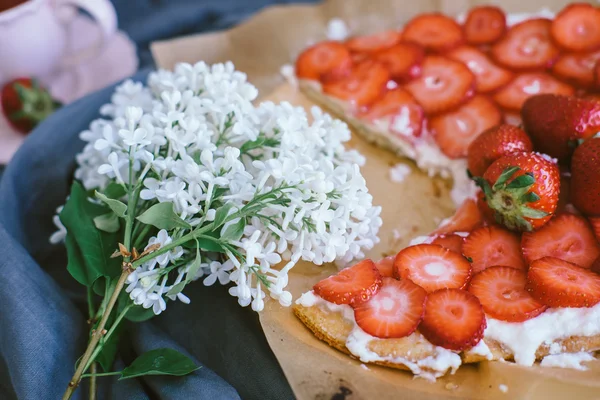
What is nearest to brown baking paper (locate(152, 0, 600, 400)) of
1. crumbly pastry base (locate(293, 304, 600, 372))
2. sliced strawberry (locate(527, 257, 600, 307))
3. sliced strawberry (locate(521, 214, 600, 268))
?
crumbly pastry base (locate(293, 304, 600, 372))

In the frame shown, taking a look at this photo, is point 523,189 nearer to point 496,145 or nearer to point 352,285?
point 496,145

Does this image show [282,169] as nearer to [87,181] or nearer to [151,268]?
[151,268]

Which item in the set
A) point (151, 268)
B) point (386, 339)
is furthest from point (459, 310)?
point (151, 268)

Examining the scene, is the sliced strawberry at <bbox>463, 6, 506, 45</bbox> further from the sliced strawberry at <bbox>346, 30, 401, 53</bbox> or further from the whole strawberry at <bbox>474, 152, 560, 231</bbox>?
the whole strawberry at <bbox>474, 152, 560, 231</bbox>

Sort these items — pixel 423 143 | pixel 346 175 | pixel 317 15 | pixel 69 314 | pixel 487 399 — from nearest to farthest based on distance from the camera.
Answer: pixel 487 399 → pixel 346 175 → pixel 69 314 → pixel 423 143 → pixel 317 15

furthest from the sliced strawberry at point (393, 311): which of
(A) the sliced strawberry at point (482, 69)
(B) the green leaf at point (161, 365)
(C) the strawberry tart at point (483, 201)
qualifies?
(A) the sliced strawberry at point (482, 69)

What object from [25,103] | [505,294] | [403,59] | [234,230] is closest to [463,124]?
[403,59]
